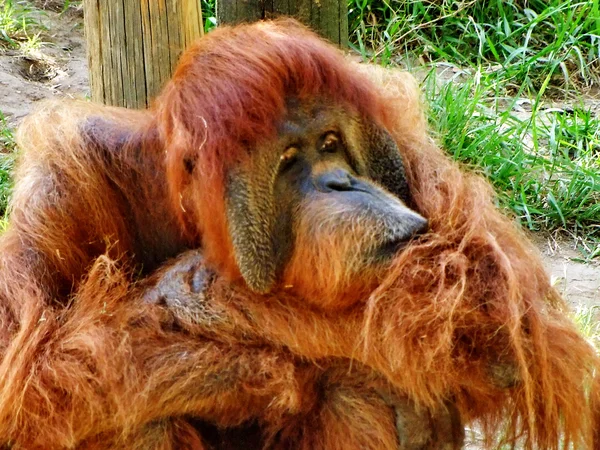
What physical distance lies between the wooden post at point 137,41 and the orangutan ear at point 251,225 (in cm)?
99

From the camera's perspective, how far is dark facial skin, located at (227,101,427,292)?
2.11 meters

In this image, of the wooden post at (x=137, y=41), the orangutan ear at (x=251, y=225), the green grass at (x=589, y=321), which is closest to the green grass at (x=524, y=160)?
the green grass at (x=589, y=321)

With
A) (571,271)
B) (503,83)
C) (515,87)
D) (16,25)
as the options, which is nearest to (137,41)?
(571,271)

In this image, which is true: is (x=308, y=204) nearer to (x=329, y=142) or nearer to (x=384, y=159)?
(x=329, y=142)

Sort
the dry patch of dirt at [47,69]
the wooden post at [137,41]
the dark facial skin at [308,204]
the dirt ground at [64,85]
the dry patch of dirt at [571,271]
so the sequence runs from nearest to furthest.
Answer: the dark facial skin at [308,204], the wooden post at [137,41], the dry patch of dirt at [571,271], the dirt ground at [64,85], the dry patch of dirt at [47,69]

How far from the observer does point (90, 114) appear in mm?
2535

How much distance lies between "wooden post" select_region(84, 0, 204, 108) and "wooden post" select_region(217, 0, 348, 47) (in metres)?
0.11

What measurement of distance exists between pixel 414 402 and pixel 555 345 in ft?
1.07

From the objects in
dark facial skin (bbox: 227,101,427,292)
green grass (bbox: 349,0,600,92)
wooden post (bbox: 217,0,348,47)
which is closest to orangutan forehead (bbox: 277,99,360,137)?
dark facial skin (bbox: 227,101,427,292)

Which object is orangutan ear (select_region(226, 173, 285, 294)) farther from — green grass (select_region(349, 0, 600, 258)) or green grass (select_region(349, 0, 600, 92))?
green grass (select_region(349, 0, 600, 92))

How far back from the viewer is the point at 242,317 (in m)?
2.25

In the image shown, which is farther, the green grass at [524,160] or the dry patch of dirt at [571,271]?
the green grass at [524,160]

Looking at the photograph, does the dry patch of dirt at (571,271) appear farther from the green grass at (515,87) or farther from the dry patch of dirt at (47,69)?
the dry patch of dirt at (47,69)

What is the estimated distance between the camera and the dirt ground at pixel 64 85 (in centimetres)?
392
